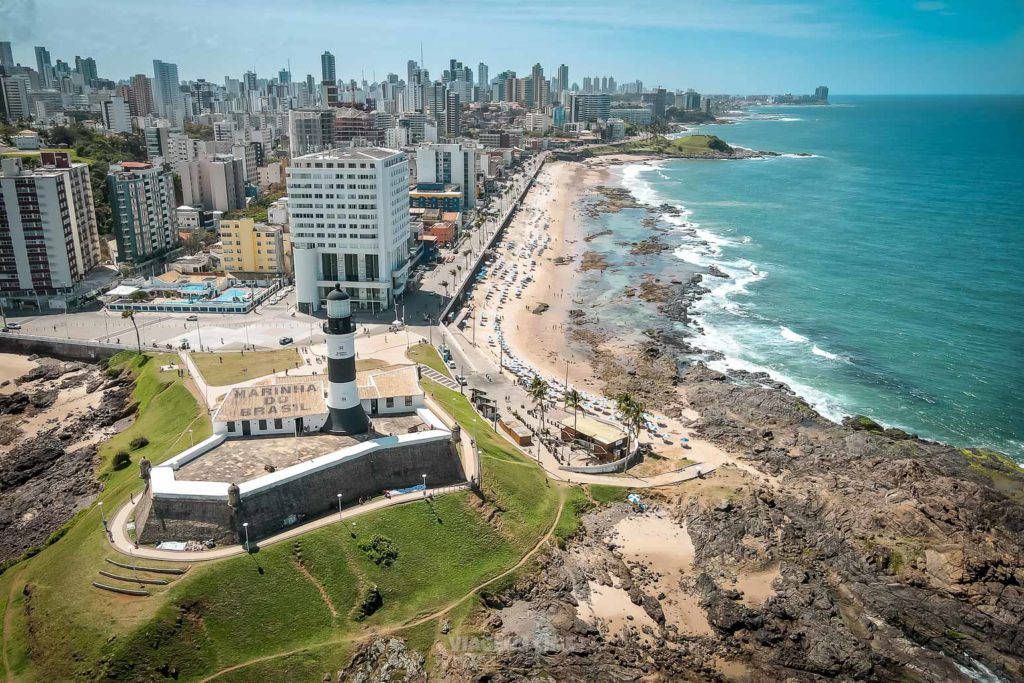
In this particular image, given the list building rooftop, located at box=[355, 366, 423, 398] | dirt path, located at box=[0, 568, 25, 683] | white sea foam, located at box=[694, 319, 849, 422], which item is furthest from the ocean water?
dirt path, located at box=[0, 568, 25, 683]

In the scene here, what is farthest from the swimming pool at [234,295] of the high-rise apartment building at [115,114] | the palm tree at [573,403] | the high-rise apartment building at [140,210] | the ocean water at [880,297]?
the high-rise apartment building at [115,114]

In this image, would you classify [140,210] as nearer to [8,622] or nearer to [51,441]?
[51,441]

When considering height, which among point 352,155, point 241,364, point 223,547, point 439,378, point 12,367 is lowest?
point 12,367

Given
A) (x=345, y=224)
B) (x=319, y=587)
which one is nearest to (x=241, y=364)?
(x=345, y=224)

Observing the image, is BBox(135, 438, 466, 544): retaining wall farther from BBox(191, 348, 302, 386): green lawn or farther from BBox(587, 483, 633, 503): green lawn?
BBox(191, 348, 302, 386): green lawn

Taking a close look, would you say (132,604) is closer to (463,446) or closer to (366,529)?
(366,529)

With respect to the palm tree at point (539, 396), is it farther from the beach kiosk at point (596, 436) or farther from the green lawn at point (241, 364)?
the green lawn at point (241, 364)
